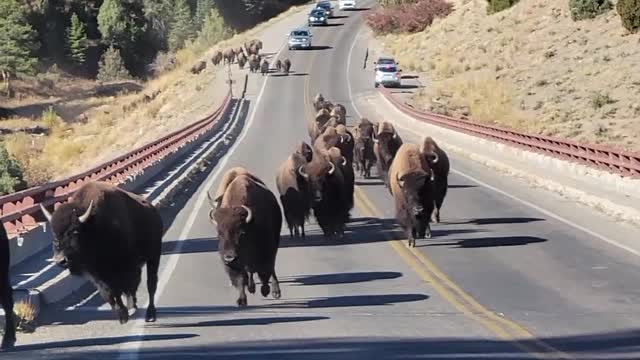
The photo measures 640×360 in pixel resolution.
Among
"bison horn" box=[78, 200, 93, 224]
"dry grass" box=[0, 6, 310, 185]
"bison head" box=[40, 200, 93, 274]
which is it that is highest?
"bison horn" box=[78, 200, 93, 224]

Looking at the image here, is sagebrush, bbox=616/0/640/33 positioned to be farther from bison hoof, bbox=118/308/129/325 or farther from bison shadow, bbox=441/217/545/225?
bison hoof, bbox=118/308/129/325

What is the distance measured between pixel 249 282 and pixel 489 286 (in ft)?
11.0

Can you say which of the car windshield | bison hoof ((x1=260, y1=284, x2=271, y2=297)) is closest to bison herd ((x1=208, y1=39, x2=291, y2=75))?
the car windshield

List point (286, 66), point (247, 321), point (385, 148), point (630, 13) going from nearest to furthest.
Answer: point (247, 321) < point (385, 148) < point (630, 13) < point (286, 66)

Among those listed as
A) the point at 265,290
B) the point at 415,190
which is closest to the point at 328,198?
the point at 415,190

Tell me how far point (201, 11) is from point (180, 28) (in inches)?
135

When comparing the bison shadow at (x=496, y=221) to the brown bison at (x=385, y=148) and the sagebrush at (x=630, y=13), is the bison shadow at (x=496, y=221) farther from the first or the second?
the sagebrush at (x=630, y=13)

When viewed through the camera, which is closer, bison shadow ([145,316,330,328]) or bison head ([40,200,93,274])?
bison head ([40,200,93,274])

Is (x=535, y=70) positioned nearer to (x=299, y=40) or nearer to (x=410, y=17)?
(x=299, y=40)

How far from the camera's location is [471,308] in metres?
14.3

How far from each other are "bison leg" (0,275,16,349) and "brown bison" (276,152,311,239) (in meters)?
9.25

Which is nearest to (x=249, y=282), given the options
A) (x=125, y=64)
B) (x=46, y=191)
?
(x=46, y=191)

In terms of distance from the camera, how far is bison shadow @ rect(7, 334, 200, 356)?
1229cm

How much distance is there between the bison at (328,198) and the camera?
21.4m
